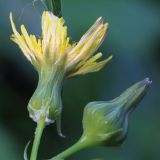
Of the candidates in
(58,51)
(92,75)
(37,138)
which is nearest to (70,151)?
(37,138)

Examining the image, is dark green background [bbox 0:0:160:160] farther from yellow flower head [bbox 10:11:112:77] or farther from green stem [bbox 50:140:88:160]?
green stem [bbox 50:140:88:160]

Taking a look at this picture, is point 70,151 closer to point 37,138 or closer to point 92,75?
point 37,138

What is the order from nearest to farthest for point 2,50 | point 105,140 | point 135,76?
point 105,140 < point 2,50 < point 135,76

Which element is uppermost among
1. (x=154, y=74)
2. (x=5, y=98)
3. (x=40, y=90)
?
(x=40, y=90)

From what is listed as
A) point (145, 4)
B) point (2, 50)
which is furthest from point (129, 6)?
point (2, 50)

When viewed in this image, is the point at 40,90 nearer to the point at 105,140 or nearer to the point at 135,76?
the point at 105,140

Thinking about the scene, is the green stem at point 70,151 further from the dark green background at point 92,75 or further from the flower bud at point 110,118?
the dark green background at point 92,75
